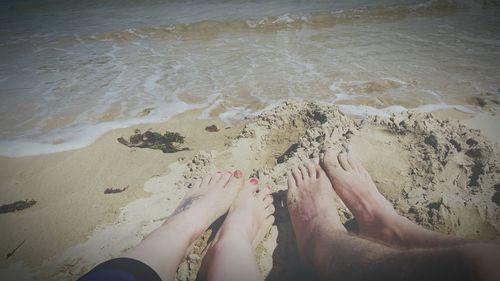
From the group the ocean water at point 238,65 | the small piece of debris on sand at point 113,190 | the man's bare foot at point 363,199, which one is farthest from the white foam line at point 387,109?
the small piece of debris on sand at point 113,190

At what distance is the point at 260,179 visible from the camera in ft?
8.16

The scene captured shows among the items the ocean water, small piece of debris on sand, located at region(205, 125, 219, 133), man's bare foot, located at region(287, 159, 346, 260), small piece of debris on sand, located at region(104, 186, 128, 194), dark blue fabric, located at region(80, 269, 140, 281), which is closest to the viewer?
dark blue fabric, located at region(80, 269, 140, 281)

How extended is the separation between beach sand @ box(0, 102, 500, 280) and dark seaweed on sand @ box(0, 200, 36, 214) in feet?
0.15

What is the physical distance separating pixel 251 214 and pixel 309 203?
0.40 metres

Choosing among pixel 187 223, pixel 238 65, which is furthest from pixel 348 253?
pixel 238 65

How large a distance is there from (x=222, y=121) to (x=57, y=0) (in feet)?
44.1

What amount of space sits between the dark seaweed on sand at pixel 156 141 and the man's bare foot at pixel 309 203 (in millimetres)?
1199

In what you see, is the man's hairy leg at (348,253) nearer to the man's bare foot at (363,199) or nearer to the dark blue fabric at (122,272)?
the man's bare foot at (363,199)

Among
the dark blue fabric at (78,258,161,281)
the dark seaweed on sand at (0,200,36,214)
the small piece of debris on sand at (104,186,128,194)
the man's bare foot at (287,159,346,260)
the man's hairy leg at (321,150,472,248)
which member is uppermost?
the dark blue fabric at (78,258,161,281)

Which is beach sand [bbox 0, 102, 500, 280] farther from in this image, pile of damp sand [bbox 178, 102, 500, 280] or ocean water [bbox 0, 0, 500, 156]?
ocean water [bbox 0, 0, 500, 156]

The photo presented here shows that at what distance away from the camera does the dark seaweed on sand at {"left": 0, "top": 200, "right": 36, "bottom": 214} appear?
91.8 inches

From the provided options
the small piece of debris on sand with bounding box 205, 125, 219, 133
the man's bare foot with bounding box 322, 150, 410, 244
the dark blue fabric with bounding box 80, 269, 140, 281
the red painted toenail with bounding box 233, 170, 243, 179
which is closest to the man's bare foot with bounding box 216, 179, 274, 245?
the red painted toenail with bounding box 233, 170, 243, 179

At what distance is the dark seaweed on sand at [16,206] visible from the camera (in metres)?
2.33

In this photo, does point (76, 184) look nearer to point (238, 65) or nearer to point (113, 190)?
point (113, 190)
